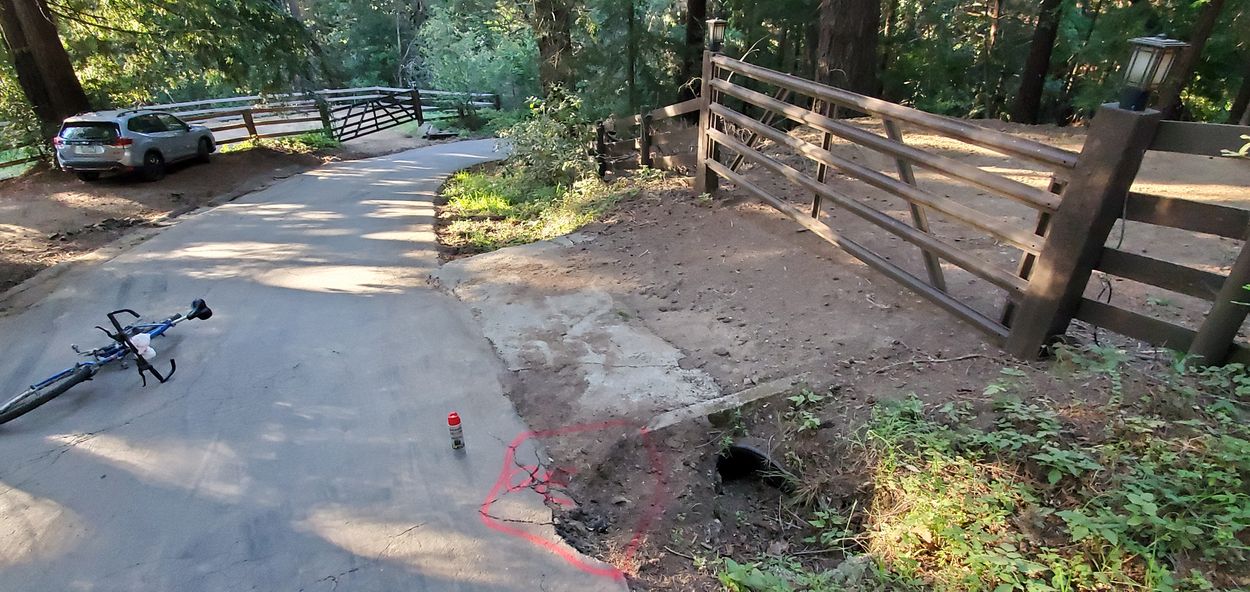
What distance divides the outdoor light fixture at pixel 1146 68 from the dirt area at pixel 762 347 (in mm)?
942

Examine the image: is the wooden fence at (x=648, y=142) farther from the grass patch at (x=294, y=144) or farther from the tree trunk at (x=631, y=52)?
the grass patch at (x=294, y=144)

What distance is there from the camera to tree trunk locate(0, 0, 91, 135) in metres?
12.9

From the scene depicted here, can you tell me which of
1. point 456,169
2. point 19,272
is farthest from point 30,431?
point 456,169

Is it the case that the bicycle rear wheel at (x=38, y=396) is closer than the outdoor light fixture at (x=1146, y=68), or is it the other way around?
the outdoor light fixture at (x=1146, y=68)

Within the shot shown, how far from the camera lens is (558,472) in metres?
3.75

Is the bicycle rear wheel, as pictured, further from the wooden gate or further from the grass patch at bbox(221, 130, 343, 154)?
the wooden gate

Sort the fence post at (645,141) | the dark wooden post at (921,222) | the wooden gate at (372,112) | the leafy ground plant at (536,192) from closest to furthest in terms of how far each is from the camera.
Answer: the dark wooden post at (921,222)
the leafy ground plant at (536,192)
the fence post at (645,141)
the wooden gate at (372,112)

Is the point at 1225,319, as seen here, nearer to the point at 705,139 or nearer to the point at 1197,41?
the point at 705,139

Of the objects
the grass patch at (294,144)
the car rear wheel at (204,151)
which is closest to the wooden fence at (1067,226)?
the car rear wheel at (204,151)

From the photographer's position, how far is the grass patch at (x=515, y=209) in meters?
9.04

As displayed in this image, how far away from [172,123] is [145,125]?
34.9 inches

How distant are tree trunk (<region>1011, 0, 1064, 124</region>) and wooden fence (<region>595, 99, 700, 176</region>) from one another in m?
8.72

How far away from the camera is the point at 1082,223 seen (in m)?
3.45

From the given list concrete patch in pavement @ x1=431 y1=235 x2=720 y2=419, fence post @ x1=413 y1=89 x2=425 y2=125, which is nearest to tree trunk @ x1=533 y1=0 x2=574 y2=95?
→ concrete patch in pavement @ x1=431 y1=235 x2=720 y2=419
